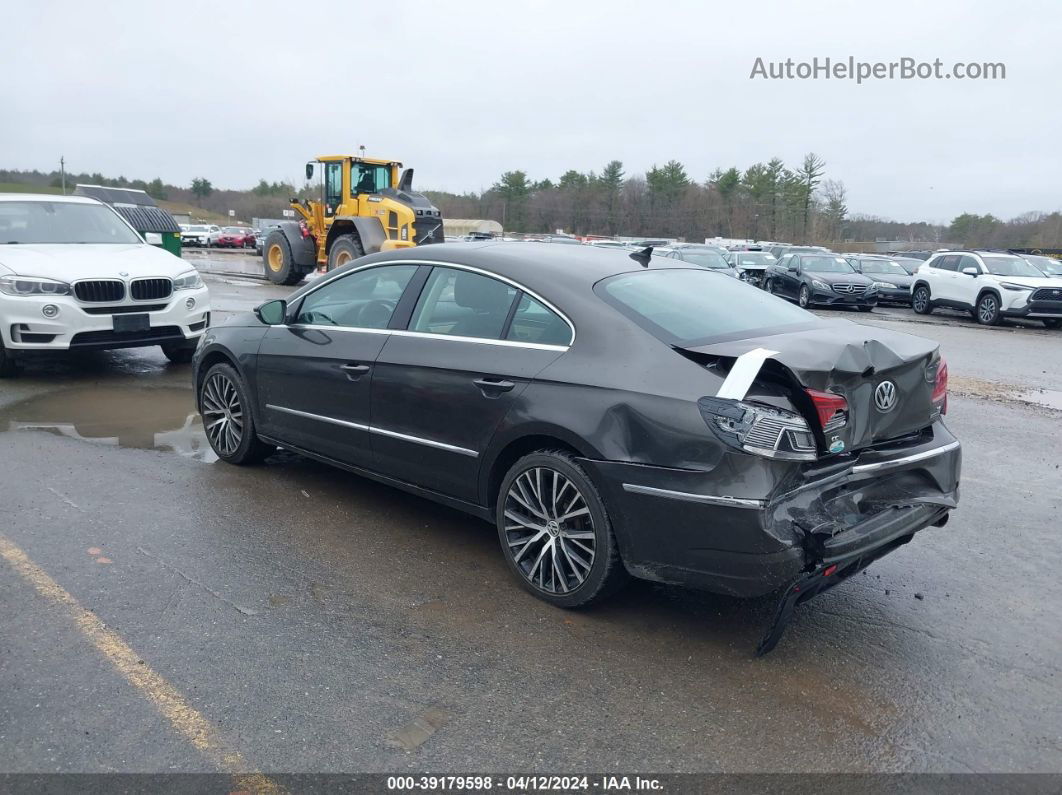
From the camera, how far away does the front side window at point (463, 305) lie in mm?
4516

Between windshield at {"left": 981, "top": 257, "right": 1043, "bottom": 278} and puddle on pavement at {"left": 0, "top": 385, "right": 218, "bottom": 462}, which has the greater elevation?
windshield at {"left": 981, "top": 257, "right": 1043, "bottom": 278}

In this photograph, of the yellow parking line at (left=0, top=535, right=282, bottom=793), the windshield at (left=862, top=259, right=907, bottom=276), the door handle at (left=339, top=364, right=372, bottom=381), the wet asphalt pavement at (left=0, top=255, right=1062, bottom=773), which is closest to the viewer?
the yellow parking line at (left=0, top=535, right=282, bottom=793)

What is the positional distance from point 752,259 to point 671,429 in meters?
29.4

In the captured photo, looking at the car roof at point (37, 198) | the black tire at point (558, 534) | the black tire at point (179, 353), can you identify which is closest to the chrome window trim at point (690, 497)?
the black tire at point (558, 534)

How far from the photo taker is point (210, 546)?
4730 millimetres

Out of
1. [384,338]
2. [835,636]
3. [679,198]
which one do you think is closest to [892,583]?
[835,636]

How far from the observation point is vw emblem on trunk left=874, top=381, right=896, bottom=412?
3.77 metres

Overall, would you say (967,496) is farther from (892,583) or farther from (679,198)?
(679,198)

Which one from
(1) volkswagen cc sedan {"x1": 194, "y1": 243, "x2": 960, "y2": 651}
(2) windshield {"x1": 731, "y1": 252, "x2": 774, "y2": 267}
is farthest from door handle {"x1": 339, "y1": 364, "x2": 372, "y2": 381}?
(2) windshield {"x1": 731, "y1": 252, "x2": 774, "y2": 267}

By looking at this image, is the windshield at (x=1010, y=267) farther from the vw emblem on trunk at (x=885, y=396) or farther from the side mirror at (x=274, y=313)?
the side mirror at (x=274, y=313)

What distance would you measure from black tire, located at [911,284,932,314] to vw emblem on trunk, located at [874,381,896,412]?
20.6 meters

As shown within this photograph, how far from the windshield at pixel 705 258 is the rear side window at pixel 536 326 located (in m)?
20.7

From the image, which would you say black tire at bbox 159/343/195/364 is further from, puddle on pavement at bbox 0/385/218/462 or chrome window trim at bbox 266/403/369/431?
chrome window trim at bbox 266/403/369/431

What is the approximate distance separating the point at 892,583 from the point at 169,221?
661 inches
